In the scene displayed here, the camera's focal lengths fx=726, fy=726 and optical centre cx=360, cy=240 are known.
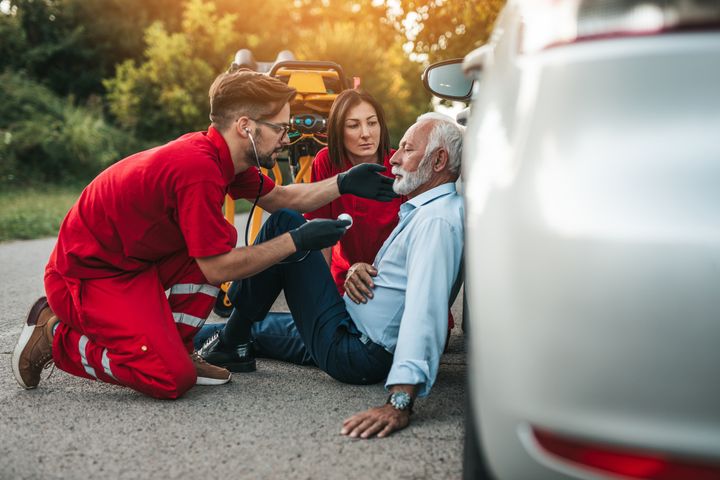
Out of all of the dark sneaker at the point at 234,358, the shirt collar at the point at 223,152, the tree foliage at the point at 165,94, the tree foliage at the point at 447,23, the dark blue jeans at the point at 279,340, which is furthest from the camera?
the tree foliage at the point at 165,94

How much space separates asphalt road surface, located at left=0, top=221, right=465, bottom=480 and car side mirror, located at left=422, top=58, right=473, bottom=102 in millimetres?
1217

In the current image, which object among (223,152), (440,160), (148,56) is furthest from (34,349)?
(148,56)

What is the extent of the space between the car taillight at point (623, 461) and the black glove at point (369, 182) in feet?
7.40

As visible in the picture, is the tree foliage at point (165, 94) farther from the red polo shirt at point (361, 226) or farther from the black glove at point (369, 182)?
the black glove at point (369, 182)

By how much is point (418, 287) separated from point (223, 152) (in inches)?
43.7

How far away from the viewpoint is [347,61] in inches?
910

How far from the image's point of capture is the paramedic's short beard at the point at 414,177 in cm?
287

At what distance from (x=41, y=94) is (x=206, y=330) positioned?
17.0 m

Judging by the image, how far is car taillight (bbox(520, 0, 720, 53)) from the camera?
116 cm

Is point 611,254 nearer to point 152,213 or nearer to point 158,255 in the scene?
point 152,213

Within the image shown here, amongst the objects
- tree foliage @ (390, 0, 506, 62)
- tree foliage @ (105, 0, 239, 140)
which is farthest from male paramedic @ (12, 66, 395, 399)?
tree foliage @ (105, 0, 239, 140)

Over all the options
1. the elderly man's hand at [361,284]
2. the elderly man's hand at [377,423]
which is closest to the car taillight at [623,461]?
the elderly man's hand at [377,423]

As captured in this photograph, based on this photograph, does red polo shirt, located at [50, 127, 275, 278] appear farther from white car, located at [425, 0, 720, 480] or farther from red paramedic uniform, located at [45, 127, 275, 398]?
white car, located at [425, 0, 720, 480]

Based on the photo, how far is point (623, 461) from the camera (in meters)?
1.17
